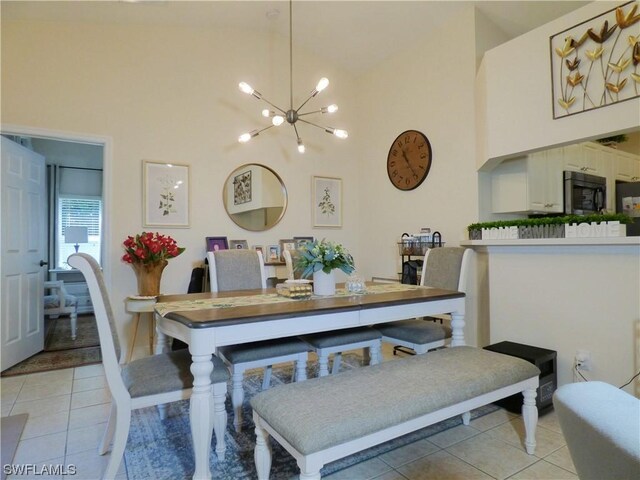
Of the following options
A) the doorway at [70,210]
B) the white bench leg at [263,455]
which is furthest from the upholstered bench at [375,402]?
the doorway at [70,210]

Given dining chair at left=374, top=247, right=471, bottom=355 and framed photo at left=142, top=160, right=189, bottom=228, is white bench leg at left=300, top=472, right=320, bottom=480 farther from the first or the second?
framed photo at left=142, top=160, right=189, bottom=228

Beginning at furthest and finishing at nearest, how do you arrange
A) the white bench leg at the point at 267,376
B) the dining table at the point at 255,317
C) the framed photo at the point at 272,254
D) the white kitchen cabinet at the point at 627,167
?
the white kitchen cabinet at the point at 627,167, the framed photo at the point at 272,254, the white bench leg at the point at 267,376, the dining table at the point at 255,317

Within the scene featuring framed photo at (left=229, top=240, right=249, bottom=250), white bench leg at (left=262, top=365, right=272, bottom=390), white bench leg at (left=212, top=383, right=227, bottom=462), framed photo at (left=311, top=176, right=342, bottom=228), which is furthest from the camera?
framed photo at (left=311, top=176, right=342, bottom=228)

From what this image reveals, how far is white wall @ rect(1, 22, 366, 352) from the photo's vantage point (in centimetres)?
314

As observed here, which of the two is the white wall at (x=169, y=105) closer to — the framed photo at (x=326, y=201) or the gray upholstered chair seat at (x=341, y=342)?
the framed photo at (x=326, y=201)

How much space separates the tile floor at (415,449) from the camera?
1699mm

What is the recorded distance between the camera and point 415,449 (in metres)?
1.91

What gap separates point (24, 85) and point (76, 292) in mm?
3881

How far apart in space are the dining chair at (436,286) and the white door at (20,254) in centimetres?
321

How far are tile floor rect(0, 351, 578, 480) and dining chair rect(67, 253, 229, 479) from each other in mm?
340

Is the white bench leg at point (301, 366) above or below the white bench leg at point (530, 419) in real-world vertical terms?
above

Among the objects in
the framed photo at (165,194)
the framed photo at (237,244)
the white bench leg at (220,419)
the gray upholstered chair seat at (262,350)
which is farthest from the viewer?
the framed photo at (237,244)

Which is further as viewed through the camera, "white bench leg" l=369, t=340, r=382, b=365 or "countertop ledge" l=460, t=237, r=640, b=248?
"white bench leg" l=369, t=340, r=382, b=365

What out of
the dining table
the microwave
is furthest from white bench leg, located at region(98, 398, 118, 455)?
the microwave
